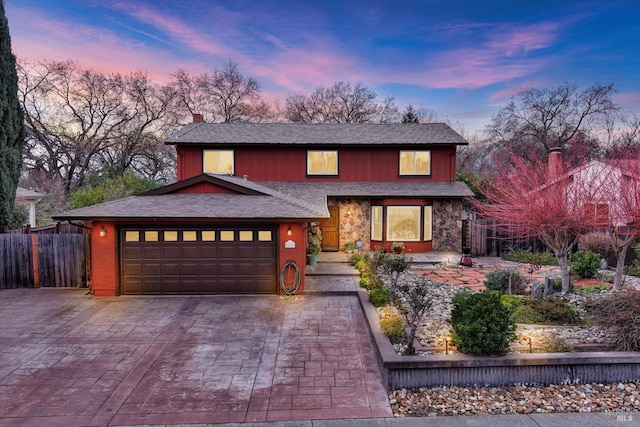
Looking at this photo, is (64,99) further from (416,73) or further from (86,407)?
(86,407)

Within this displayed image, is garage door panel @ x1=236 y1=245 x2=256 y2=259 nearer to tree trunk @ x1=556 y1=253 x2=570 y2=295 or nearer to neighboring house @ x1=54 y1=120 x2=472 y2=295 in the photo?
neighboring house @ x1=54 y1=120 x2=472 y2=295

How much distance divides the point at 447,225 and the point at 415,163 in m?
3.32

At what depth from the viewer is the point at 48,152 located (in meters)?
26.0

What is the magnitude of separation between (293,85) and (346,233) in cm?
1979

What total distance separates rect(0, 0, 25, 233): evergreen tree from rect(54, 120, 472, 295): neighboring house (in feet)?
19.4

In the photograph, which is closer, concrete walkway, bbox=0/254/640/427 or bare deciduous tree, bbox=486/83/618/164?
concrete walkway, bbox=0/254/640/427

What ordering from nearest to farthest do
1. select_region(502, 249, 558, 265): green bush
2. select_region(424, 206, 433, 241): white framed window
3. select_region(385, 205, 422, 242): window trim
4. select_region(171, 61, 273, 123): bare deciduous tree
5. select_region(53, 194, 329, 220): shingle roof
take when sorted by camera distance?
select_region(53, 194, 329, 220): shingle roof, select_region(502, 249, 558, 265): green bush, select_region(385, 205, 422, 242): window trim, select_region(424, 206, 433, 241): white framed window, select_region(171, 61, 273, 123): bare deciduous tree

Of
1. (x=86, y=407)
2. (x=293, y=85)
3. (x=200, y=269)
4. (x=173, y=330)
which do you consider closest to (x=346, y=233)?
(x=200, y=269)

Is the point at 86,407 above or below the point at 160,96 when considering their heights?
below

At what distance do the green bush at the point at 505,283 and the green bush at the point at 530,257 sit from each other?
16.6 feet

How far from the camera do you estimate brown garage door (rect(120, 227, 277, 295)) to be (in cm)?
1017

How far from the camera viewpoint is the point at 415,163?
17.4 m

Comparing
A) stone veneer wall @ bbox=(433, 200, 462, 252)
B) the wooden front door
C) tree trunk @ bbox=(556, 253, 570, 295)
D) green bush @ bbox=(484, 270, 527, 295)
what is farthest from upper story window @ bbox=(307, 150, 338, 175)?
tree trunk @ bbox=(556, 253, 570, 295)

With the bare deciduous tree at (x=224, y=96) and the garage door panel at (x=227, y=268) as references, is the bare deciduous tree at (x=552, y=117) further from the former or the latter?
the garage door panel at (x=227, y=268)
